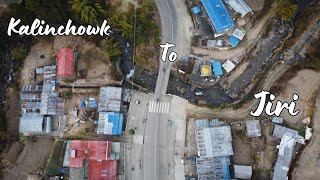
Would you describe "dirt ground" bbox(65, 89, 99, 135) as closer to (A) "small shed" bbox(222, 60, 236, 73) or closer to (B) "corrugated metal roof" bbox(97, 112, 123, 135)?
(B) "corrugated metal roof" bbox(97, 112, 123, 135)

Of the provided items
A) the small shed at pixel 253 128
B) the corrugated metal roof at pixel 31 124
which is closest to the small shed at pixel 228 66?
the small shed at pixel 253 128

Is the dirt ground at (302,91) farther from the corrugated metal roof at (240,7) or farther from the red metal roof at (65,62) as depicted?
the red metal roof at (65,62)

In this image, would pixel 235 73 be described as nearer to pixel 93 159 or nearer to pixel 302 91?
pixel 302 91

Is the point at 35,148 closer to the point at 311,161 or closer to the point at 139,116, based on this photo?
the point at 139,116

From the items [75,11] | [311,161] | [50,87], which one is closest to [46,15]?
[75,11]

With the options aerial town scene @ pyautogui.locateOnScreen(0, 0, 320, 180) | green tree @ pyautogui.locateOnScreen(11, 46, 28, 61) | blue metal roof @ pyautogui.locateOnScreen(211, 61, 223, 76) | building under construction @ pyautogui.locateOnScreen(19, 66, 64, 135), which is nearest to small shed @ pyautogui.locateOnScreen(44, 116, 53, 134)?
building under construction @ pyautogui.locateOnScreen(19, 66, 64, 135)

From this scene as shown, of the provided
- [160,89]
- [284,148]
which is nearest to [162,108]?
[160,89]
